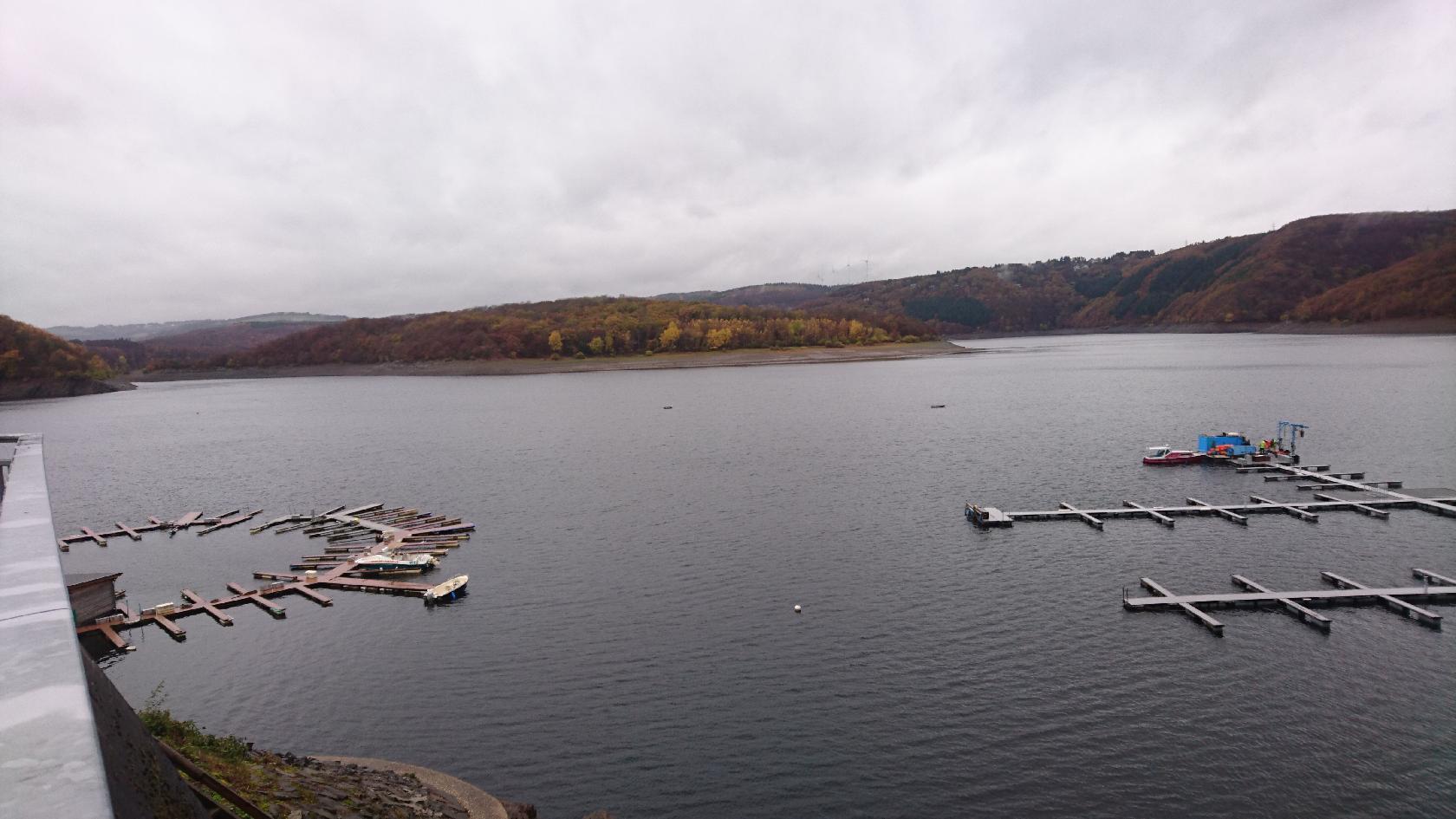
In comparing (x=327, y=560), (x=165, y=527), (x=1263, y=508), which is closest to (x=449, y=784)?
(x=327, y=560)

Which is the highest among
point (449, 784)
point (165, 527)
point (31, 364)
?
point (31, 364)

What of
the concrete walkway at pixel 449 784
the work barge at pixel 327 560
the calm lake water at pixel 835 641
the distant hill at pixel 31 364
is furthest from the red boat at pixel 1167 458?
the distant hill at pixel 31 364

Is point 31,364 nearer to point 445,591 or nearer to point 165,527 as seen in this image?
point 165,527

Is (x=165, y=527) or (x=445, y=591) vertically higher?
(x=445, y=591)

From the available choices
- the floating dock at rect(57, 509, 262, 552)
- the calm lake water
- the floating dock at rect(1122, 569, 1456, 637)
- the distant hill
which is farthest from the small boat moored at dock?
the distant hill

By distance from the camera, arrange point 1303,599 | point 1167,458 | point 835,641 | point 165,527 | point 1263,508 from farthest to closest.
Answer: point 1167,458
point 165,527
point 1263,508
point 1303,599
point 835,641

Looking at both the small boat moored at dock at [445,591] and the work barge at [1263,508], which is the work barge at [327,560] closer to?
the small boat moored at dock at [445,591]
